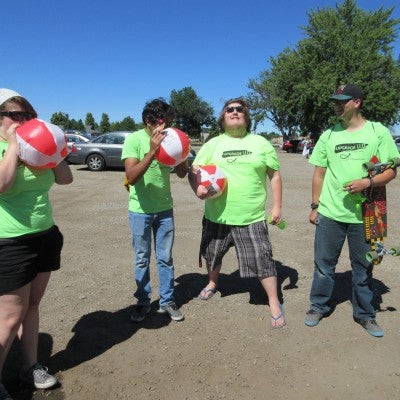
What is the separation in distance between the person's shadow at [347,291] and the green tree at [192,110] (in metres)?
57.5

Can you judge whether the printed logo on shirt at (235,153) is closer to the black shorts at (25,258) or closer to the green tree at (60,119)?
the black shorts at (25,258)

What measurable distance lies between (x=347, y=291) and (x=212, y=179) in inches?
83.9

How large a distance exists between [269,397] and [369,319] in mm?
1367

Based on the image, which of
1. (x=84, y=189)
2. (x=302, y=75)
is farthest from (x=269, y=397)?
(x=302, y=75)

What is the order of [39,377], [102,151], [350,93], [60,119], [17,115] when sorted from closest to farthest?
1. [17,115]
2. [39,377]
3. [350,93]
4. [102,151]
5. [60,119]

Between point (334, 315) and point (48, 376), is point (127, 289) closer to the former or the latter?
point (48, 376)

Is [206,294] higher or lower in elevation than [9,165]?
lower

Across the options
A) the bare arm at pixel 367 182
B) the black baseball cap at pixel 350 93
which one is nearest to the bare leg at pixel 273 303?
the bare arm at pixel 367 182

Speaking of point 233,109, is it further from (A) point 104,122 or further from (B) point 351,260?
(A) point 104,122

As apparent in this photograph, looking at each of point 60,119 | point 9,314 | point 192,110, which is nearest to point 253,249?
point 9,314

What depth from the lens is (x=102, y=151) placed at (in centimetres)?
1499

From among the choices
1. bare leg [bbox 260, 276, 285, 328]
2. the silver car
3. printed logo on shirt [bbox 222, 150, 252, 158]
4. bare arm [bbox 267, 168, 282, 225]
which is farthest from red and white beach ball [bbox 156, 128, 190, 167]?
the silver car

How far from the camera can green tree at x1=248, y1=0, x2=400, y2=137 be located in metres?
33.2

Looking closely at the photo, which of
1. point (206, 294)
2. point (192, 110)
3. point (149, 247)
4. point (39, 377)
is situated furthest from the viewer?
point (192, 110)
